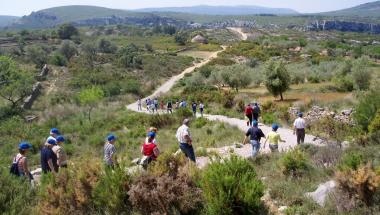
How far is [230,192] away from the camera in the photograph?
760 cm

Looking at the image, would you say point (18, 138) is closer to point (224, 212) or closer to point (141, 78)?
point (224, 212)

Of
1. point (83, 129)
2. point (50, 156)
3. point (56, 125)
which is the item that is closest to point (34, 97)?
point (56, 125)

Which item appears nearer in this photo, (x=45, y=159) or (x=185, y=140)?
(x=45, y=159)

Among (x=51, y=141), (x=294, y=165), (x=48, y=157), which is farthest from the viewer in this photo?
(x=51, y=141)

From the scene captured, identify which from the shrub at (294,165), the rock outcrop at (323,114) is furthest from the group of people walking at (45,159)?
the rock outcrop at (323,114)

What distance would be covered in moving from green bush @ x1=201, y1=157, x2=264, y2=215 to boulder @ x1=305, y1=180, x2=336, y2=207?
46.6 inches

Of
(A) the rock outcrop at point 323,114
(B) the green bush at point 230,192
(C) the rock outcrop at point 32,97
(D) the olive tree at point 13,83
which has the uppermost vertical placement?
(B) the green bush at point 230,192

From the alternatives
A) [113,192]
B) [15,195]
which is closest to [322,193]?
[113,192]

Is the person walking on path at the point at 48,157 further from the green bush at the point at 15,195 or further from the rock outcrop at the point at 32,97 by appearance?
the rock outcrop at the point at 32,97

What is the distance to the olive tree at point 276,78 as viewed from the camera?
34.6 m

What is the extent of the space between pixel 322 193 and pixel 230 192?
6.61 ft

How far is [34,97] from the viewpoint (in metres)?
50.9

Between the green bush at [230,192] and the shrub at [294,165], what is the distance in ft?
8.56

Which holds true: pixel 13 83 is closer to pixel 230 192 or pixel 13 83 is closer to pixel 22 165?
pixel 22 165
